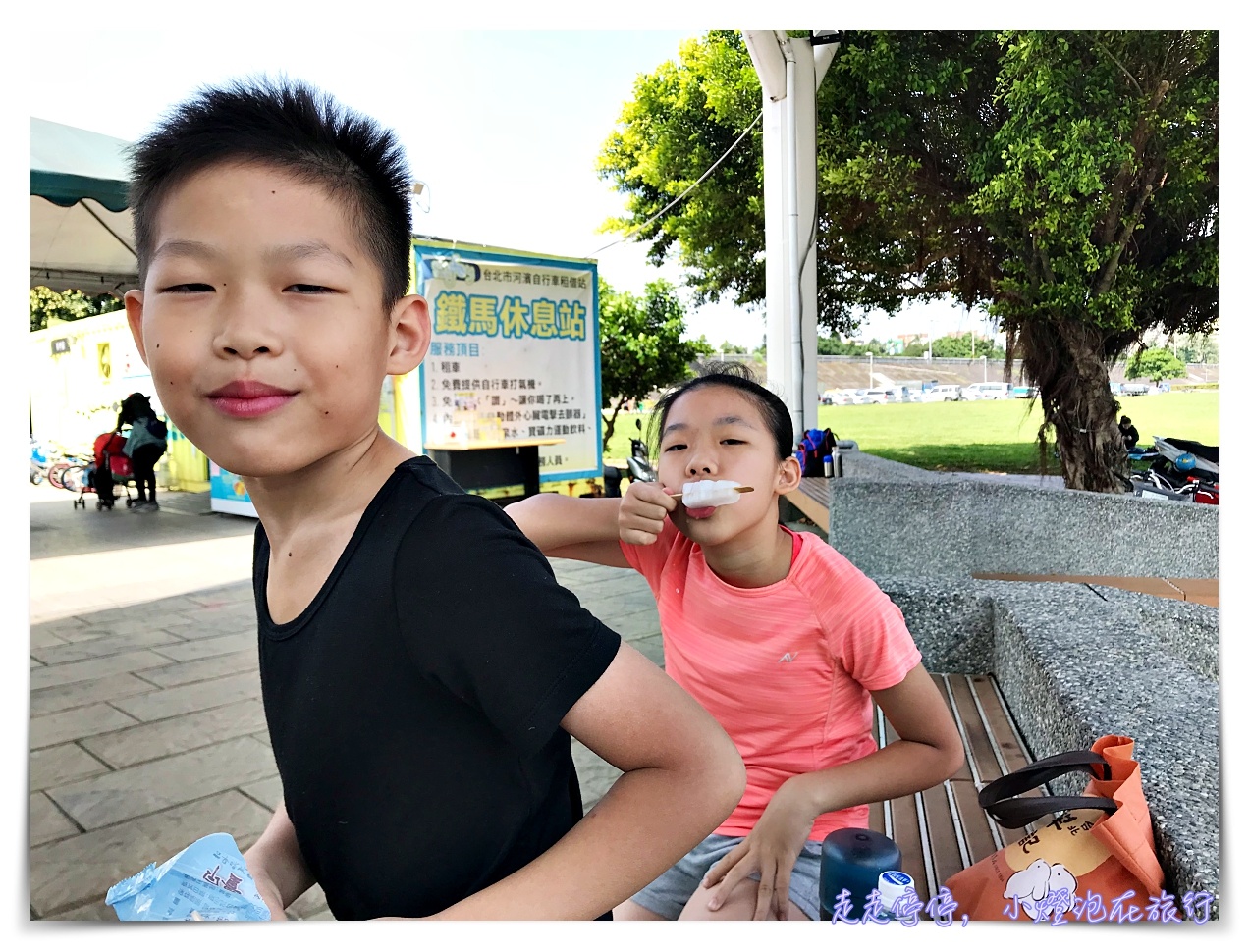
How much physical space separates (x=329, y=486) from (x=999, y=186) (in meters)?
1.27

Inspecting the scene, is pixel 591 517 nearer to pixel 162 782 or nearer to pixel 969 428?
pixel 969 428

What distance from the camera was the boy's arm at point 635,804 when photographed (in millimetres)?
671

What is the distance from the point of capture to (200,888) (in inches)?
32.1

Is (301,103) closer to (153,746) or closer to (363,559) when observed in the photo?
(363,559)

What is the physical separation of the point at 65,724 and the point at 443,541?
1.82 m

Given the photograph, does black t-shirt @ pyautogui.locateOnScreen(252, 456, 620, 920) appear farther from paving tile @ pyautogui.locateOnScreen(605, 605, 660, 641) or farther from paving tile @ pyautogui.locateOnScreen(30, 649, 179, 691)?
paving tile @ pyautogui.locateOnScreen(605, 605, 660, 641)

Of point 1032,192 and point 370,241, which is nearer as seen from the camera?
point 370,241

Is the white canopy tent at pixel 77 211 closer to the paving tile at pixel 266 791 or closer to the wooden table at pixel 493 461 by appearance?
the wooden table at pixel 493 461

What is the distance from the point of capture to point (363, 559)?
70 centimetres

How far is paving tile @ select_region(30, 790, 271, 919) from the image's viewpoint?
155 centimetres

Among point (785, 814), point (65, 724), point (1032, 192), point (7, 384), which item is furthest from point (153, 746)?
point (1032, 192)

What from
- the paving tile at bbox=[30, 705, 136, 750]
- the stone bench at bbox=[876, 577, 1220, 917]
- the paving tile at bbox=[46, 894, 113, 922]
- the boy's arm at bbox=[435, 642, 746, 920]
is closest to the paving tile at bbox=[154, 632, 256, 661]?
the paving tile at bbox=[30, 705, 136, 750]

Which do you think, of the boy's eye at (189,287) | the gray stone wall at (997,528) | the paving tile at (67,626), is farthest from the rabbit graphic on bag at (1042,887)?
the paving tile at (67,626)

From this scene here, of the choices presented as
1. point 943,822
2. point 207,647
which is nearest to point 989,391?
point 943,822
